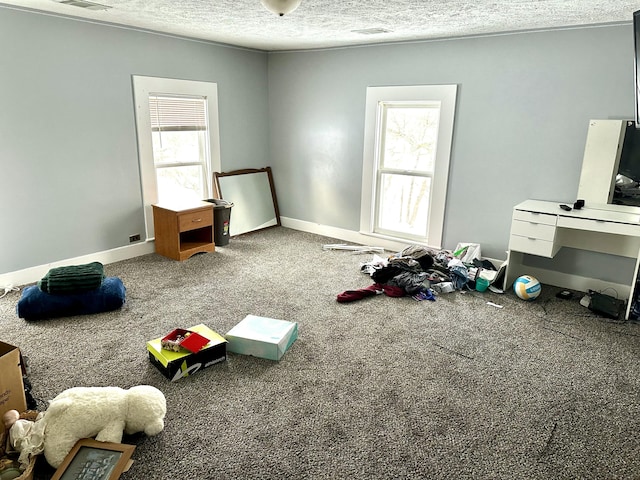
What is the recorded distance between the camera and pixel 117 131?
4402mm

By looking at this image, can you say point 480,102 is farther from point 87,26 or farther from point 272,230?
point 87,26

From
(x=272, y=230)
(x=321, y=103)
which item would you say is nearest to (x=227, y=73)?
(x=321, y=103)

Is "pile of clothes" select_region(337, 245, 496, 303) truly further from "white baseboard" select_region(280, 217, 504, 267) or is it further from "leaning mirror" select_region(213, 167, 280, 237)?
"leaning mirror" select_region(213, 167, 280, 237)

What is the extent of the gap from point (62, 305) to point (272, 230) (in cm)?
309

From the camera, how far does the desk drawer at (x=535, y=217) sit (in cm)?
364

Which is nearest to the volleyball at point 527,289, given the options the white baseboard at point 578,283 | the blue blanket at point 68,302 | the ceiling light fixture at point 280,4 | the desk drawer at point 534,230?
the desk drawer at point 534,230

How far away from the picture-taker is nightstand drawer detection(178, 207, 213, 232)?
4597 millimetres

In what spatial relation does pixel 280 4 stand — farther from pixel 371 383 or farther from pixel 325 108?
pixel 325 108

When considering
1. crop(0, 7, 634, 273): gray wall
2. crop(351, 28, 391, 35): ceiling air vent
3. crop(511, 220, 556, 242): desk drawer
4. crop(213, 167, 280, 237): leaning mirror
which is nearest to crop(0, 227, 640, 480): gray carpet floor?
crop(511, 220, 556, 242): desk drawer

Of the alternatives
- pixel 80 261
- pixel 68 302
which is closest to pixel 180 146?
pixel 80 261

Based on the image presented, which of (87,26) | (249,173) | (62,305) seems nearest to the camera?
(62,305)

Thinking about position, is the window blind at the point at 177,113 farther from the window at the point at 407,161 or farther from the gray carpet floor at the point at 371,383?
the window at the point at 407,161

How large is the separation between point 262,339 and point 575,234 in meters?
2.99

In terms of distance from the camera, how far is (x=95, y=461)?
1892 millimetres
